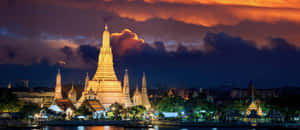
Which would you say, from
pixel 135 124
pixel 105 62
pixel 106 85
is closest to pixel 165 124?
pixel 135 124

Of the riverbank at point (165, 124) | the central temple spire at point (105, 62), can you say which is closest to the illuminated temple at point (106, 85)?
the central temple spire at point (105, 62)

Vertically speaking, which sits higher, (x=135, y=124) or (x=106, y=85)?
(x=106, y=85)

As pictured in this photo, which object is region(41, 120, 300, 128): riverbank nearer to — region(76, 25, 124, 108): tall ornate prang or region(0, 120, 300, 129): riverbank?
region(0, 120, 300, 129): riverbank

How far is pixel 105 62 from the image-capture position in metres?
84.8

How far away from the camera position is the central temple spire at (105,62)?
84062mm

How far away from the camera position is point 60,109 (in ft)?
241

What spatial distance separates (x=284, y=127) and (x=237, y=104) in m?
24.5

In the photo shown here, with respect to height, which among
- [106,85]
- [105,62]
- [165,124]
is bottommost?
[165,124]

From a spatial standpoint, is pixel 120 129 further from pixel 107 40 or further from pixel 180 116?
pixel 107 40

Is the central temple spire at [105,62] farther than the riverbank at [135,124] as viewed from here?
Yes

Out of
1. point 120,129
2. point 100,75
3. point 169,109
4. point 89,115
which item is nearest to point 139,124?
point 120,129

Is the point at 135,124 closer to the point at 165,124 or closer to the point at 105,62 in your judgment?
the point at 165,124

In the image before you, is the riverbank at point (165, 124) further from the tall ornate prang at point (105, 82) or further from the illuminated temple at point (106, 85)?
the tall ornate prang at point (105, 82)

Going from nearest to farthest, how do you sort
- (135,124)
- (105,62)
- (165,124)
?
1. (135,124)
2. (165,124)
3. (105,62)
